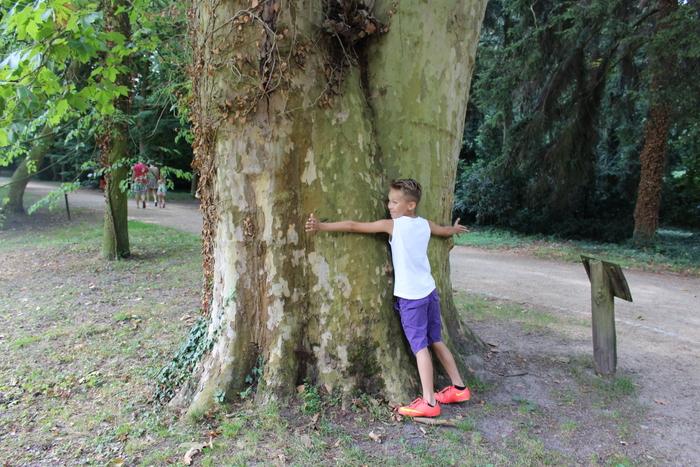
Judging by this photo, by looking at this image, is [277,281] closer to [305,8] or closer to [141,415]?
[141,415]

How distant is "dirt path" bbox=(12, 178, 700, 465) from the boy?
5.36ft

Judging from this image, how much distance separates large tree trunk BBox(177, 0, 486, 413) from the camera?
11.3 feet

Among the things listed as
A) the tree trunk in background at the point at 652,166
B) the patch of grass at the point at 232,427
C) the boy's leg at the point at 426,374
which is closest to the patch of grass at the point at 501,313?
the boy's leg at the point at 426,374

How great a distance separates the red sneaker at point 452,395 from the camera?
12.2ft

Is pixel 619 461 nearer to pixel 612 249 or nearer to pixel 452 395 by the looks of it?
pixel 452 395

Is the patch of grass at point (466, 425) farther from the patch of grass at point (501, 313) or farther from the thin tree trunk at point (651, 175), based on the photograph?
the thin tree trunk at point (651, 175)

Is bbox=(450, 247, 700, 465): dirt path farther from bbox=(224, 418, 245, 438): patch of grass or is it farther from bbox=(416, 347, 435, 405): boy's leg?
bbox=(224, 418, 245, 438): patch of grass

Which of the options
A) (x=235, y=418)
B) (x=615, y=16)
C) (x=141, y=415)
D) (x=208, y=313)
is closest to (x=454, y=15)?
(x=208, y=313)

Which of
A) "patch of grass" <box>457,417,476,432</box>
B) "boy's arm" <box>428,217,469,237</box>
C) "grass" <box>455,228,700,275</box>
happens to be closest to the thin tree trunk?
"grass" <box>455,228,700,275</box>

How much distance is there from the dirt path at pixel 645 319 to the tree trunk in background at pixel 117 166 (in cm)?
704

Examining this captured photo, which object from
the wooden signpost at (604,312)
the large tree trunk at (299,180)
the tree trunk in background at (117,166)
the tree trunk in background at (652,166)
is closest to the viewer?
the large tree trunk at (299,180)

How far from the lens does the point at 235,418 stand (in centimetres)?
343

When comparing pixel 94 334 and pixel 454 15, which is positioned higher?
pixel 454 15

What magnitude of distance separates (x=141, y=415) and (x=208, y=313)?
0.93m
